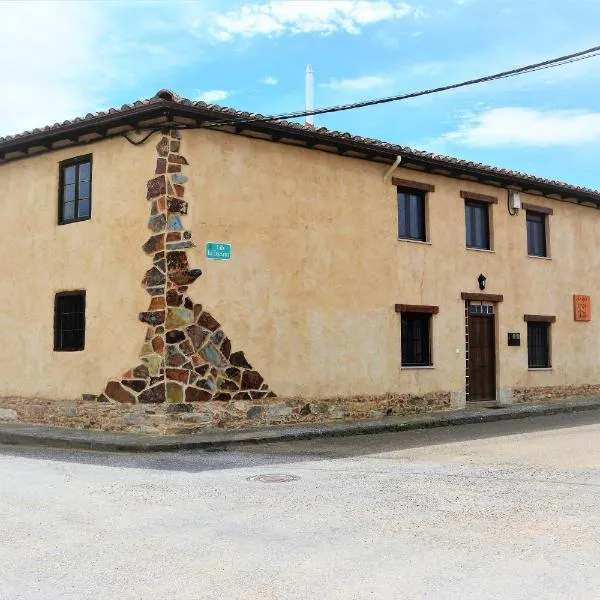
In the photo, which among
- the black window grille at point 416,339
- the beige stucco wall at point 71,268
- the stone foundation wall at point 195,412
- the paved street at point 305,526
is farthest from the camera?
the black window grille at point 416,339

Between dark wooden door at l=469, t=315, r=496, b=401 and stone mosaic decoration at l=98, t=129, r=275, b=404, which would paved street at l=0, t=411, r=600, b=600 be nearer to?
stone mosaic decoration at l=98, t=129, r=275, b=404

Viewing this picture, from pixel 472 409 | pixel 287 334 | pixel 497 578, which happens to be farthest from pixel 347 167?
pixel 497 578

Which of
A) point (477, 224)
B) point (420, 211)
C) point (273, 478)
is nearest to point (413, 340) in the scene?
point (420, 211)

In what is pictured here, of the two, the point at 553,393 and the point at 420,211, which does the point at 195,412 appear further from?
the point at 553,393

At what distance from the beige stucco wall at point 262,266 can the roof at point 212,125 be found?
0.75 ft

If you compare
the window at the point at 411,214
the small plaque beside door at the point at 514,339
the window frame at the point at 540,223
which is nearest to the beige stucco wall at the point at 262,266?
the window at the point at 411,214

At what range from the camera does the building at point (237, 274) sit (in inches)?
506

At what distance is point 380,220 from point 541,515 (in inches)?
397

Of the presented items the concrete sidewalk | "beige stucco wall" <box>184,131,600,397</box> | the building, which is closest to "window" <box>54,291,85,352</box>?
the building

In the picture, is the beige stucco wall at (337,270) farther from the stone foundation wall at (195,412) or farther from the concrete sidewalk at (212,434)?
the concrete sidewalk at (212,434)

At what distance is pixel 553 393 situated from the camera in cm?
1927

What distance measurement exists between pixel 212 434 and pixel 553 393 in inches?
412

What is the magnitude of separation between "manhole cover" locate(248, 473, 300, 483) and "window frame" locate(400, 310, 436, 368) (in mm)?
7758

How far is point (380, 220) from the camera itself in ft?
51.9
